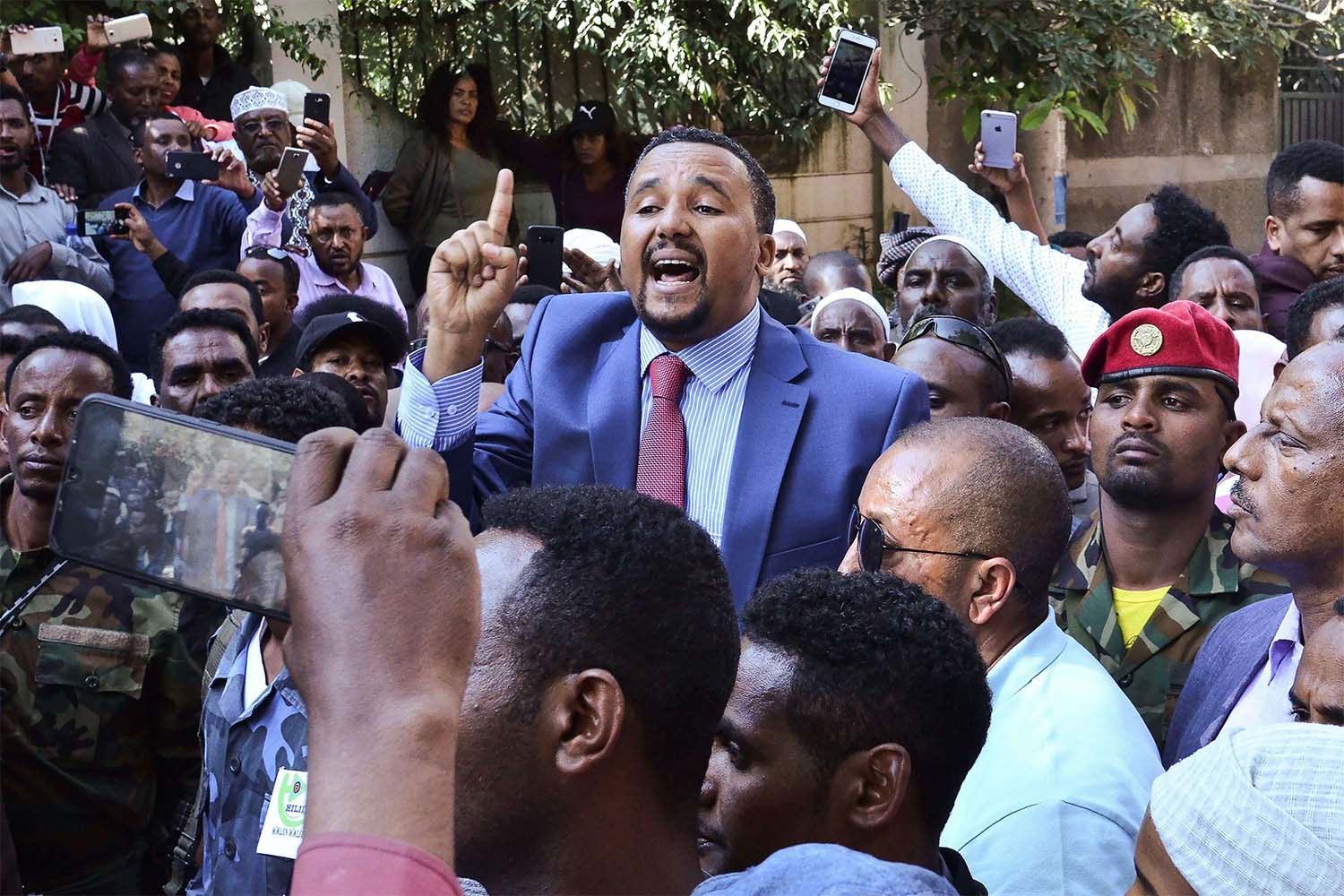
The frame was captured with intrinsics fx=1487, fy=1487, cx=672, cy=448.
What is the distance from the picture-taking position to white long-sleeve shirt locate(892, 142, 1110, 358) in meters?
5.43

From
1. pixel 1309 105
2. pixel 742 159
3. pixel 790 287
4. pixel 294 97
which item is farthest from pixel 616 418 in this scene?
pixel 1309 105

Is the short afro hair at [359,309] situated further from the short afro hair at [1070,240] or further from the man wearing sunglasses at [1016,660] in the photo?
the short afro hair at [1070,240]

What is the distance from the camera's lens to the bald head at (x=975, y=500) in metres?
2.76

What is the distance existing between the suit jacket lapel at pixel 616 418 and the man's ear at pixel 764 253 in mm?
334

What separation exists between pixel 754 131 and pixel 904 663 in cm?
916

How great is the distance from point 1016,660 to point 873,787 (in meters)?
0.71

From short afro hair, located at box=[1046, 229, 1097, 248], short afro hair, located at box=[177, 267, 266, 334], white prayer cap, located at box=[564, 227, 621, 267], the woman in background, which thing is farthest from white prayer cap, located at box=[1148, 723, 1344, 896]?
the woman in background

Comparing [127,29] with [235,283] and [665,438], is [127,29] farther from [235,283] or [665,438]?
[665,438]

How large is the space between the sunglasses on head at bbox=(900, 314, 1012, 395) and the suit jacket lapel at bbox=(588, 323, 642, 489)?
1.33 m

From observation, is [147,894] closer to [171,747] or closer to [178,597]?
[171,747]

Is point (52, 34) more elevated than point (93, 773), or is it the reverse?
point (52, 34)

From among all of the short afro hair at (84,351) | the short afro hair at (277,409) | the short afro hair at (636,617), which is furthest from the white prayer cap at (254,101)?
the short afro hair at (636,617)

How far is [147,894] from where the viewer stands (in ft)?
11.6

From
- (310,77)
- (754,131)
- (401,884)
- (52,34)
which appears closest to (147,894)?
(401,884)
